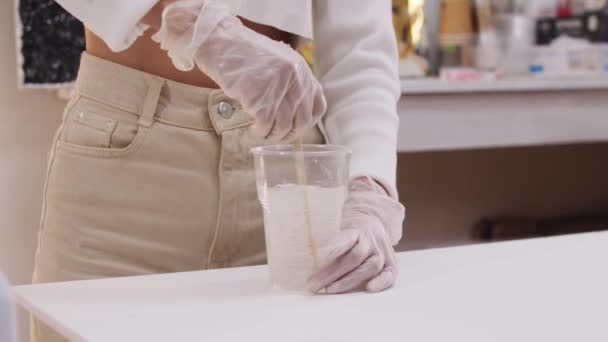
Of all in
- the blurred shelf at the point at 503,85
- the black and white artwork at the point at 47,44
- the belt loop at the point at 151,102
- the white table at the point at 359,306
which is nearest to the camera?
the white table at the point at 359,306

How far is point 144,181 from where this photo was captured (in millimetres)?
954

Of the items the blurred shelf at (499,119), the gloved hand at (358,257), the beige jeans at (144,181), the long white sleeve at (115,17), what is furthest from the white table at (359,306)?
the blurred shelf at (499,119)

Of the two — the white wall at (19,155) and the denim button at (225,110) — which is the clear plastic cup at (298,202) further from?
the white wall at (19,155)

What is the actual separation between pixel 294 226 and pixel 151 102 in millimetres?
258

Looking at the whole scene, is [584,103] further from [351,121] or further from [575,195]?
[351,121]

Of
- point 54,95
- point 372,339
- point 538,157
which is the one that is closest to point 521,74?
point 538,157

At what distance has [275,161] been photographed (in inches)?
30.5

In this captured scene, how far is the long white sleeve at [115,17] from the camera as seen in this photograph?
2.63 feet

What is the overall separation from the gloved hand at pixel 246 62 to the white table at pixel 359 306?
16 centimetres

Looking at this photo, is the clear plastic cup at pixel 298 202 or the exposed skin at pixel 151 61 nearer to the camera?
the clear plastic cup at pixel 298 202

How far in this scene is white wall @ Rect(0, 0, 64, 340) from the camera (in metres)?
1.78

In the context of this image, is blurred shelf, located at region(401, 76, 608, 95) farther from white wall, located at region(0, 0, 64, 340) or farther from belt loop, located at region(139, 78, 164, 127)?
belt loop, located at region(139, 78, 164, 127)

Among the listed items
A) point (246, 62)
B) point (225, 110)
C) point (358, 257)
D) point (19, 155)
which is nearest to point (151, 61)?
point (225, 110)

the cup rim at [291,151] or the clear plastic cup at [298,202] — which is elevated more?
the cup rim at [291,151]
